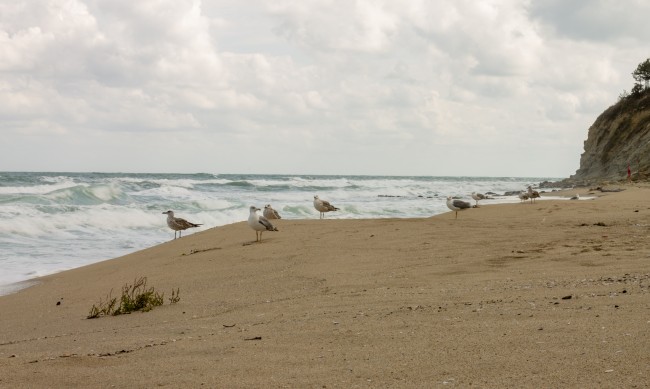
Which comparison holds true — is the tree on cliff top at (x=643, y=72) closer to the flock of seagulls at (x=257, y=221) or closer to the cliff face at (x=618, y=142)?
the cliff face at (x=618, y=142)

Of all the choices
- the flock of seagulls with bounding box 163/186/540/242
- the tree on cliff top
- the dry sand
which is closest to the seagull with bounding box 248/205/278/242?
the flock of seagulls with bounding box 163/186/540/242

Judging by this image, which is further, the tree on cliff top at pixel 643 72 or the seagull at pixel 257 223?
the tree on cliff top at pixel 643 72

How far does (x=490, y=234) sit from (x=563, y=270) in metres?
4.01

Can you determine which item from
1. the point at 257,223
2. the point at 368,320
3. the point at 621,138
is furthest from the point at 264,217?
the point at 621,138

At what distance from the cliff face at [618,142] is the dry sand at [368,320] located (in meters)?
33.4

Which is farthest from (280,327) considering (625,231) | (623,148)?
(623,148)

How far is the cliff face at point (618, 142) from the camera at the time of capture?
1586 inches

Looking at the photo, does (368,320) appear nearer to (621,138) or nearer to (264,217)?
(264,217)

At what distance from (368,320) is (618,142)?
4598cm

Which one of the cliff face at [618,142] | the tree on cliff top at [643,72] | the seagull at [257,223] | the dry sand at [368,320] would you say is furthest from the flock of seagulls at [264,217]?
the tree on cliff top at [643,72]

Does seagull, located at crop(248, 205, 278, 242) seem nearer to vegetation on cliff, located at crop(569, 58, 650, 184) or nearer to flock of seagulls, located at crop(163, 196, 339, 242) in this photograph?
flock of seagulls, located at crop(163, 196, 339, 242)

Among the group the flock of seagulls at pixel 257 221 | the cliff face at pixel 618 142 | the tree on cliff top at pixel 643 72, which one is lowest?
the flock of seagulls at pixel 257 221

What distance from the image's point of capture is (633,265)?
633 cm

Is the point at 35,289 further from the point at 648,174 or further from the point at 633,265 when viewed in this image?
the point at 648,174
